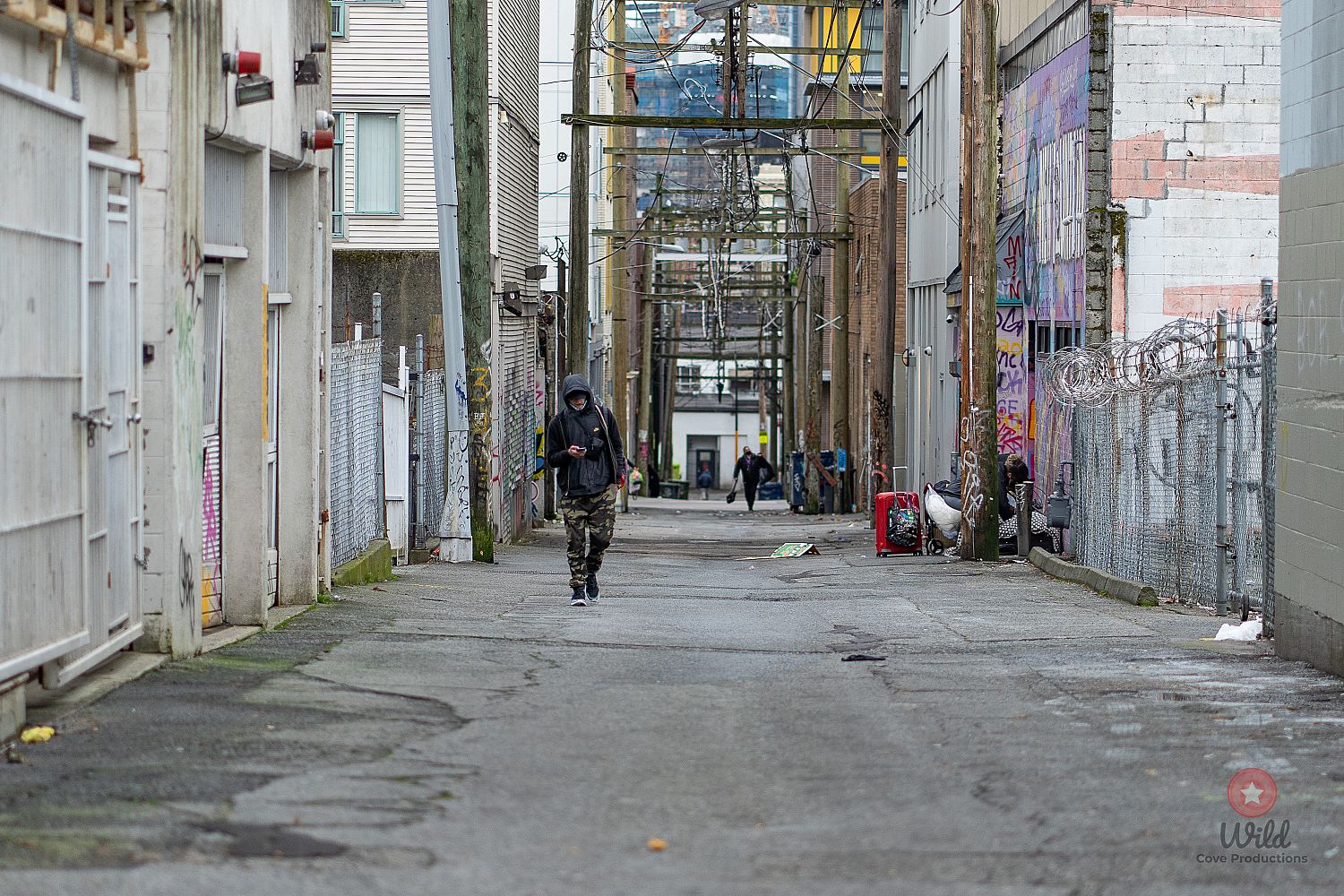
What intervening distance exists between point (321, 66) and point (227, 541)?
3.78m

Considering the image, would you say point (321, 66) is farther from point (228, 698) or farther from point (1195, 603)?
point (1195, 603)

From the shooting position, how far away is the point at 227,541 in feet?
36.0

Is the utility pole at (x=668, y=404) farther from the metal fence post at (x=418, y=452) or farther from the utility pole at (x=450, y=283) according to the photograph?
the utility pole at (x=450, y=283)

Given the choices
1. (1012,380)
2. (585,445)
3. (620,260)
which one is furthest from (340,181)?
(620,260)

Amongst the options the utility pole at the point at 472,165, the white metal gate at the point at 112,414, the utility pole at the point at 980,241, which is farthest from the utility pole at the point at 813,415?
the white metal gate at the point at 112,414

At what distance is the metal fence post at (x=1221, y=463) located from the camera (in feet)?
43.5

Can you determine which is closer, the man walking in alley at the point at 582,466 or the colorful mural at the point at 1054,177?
the man walking in alley at the point at 582,466

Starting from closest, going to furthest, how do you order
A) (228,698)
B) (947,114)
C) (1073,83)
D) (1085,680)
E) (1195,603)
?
(228,698) → (1085,680) → (1195,603) → (1073,83) → (947,114)

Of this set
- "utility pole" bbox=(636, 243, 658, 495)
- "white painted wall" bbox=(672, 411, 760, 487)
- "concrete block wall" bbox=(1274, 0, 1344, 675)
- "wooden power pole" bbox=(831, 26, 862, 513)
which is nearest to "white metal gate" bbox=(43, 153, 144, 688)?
"concrete block wall" bbox=(1274, 0, 1344, 675)

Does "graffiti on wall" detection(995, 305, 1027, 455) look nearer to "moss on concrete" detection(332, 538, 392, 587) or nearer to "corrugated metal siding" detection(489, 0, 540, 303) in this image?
"corrugated metal siding" detection(489, 0, 540, 303)

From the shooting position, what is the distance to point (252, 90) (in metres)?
10.1

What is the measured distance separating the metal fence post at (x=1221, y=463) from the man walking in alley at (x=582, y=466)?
15.0 ft

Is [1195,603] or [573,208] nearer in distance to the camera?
[1195,603]

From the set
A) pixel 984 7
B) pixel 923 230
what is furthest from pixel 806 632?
pixel 923 230
